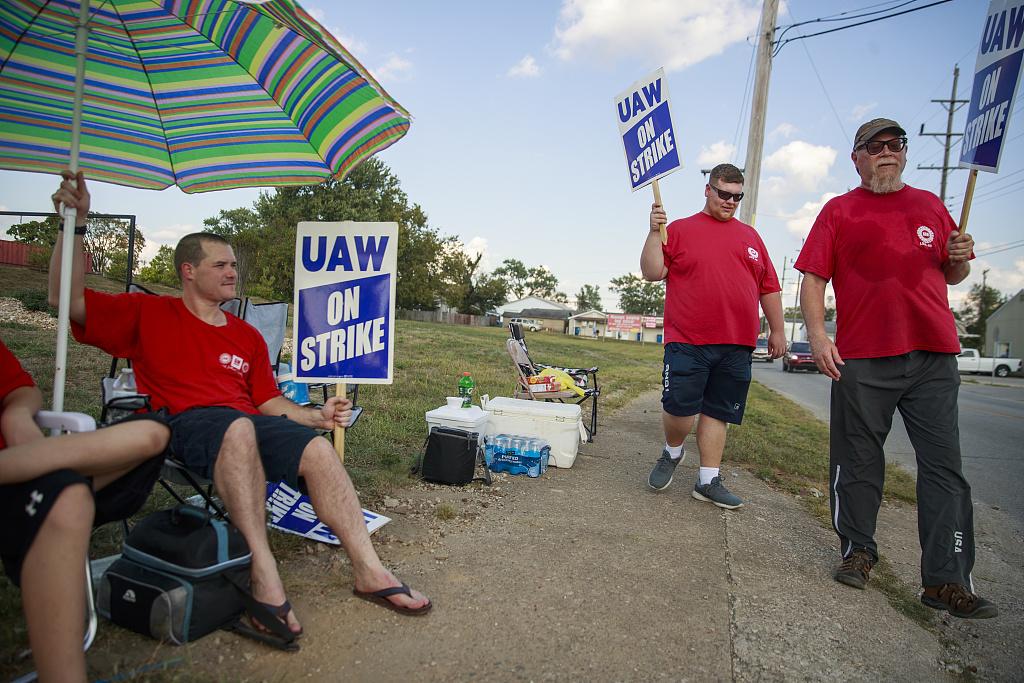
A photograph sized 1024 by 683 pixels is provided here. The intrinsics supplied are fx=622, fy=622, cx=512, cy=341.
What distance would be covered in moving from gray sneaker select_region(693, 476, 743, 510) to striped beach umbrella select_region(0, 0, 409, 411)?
9.78 ft

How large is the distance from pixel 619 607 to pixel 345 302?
191cm

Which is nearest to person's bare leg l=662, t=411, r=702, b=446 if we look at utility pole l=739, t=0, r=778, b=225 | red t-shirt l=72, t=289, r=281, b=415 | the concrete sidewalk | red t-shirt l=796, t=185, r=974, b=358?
the concrete sidewalk

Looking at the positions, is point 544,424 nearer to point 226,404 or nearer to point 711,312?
point 711,312

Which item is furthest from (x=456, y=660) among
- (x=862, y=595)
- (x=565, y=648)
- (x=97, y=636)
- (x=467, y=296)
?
(x=467, y=296)

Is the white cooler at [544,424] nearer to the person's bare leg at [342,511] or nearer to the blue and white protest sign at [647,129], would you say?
the blue and white protest sign at [647,129]

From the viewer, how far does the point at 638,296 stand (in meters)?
103

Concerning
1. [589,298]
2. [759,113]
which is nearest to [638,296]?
[589,298]

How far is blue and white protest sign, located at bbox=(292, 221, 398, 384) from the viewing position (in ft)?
10.1

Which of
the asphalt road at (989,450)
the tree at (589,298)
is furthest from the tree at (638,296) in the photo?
the asphalt road at (989,450)

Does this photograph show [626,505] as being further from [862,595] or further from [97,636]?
[97,636]

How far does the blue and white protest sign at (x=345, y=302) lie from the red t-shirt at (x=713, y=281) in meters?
1.99

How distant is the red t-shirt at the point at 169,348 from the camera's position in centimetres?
266

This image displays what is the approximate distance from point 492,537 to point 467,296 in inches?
3062

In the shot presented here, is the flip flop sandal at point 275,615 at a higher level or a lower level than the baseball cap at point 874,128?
lower
